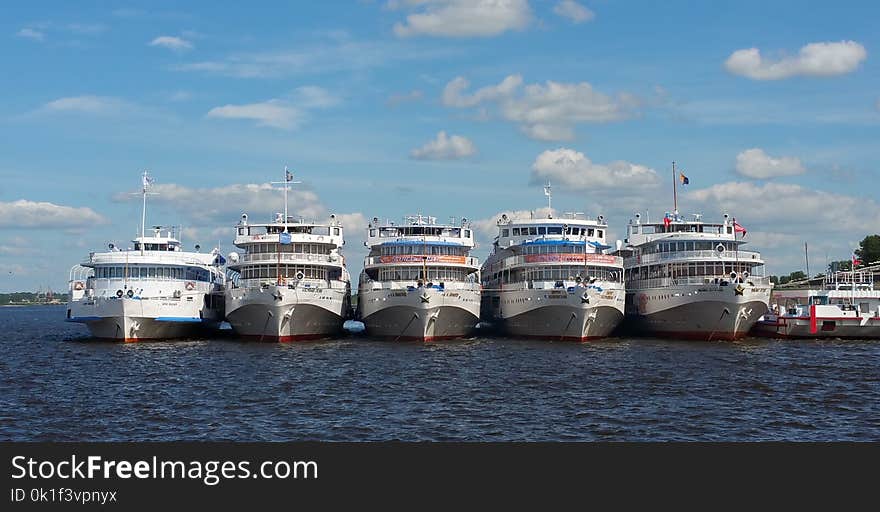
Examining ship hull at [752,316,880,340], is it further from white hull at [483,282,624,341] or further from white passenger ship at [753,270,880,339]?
white hull at [483,282,624,341]

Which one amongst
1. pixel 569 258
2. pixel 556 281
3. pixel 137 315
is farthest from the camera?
pixel 569 258

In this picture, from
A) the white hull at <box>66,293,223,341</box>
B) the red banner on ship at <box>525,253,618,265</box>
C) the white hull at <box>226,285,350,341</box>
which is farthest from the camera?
the red banner on ship at <box>525,253,618,265</box>

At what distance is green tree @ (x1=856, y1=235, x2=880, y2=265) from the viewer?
546 ft

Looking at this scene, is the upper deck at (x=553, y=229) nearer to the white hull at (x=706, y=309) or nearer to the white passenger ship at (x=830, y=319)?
the white hull at (x=706, y=309)

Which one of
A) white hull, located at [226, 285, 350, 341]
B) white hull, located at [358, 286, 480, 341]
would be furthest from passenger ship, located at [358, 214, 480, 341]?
white hull, located at [226, 285, 350, 341]

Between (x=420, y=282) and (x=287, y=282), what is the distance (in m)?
12.0

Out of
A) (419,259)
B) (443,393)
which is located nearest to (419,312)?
(419,259)

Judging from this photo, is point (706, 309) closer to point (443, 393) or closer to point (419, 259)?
point (419, 259)

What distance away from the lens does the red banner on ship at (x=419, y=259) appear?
279ft

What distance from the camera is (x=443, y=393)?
153 feet

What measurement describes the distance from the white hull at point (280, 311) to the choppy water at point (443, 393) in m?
5.28
